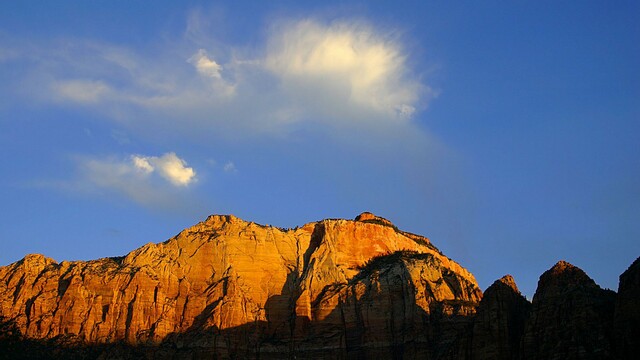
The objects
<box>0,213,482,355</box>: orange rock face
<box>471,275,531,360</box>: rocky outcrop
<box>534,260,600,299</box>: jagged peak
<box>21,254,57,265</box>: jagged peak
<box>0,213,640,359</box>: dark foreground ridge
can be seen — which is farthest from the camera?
<box>21,254,57,265</box>: jagged peak

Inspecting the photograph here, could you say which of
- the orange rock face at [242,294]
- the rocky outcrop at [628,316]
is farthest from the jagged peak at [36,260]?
the rocky outcrop at [628,316]

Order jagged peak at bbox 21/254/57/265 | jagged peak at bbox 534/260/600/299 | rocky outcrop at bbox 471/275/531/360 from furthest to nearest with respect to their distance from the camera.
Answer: jagged peak at bbox 21/254/57/265 → rocky outcrop at bbox 471/275/531/360 → jagged peak at bbox 534/260/600/299

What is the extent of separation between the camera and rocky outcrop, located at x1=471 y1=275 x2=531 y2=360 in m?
94.8

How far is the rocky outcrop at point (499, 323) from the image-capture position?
94.8m

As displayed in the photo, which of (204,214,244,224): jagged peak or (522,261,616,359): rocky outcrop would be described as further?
(204,214,244,224): jagged peak

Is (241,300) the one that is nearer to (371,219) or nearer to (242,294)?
(242,294)

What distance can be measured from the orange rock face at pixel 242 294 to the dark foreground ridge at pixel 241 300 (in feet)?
0.65

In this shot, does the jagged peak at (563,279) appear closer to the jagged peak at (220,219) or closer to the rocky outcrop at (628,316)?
the rocky outcrop at (628,316)

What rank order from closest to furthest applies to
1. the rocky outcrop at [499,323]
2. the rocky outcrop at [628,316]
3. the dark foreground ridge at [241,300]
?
the rocky outcrop at [628,316] → the rocky outcrop at [499,323] → the dark foreground ridge at [241,300]

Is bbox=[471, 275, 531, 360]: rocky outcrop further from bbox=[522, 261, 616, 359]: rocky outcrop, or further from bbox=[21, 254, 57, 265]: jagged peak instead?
bbox=[21, 254, 57, 265]: jagged peak

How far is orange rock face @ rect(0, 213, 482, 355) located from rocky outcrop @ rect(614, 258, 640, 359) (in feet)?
149

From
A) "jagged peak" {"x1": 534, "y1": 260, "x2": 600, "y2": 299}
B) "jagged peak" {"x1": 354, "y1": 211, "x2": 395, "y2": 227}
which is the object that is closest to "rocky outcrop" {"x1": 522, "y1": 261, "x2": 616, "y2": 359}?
"jagged peak" {"x1": 534, "y1": 260, "x2": 600, "y2": 299}

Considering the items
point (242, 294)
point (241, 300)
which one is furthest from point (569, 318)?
point (242, 294)

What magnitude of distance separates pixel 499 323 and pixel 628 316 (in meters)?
20.5
